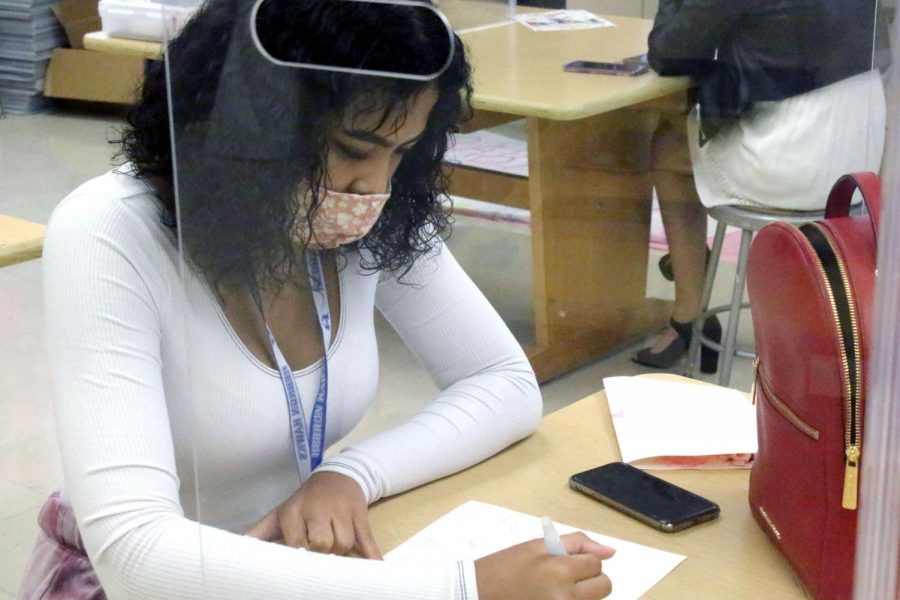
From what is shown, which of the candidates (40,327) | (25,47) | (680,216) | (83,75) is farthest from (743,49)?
(25,47)

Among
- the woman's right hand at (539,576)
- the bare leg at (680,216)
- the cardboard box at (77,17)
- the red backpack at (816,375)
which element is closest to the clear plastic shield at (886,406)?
the red backpack at (816,375)

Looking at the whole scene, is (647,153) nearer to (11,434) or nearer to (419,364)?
(419,364)

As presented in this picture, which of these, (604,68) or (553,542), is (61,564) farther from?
(604,68)

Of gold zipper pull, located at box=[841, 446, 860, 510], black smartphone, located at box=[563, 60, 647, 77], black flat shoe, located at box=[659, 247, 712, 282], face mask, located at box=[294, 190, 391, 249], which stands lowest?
black flat shoe, located at box=[659, 247, 712, 282]

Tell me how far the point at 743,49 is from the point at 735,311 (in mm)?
287

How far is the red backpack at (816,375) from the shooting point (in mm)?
773

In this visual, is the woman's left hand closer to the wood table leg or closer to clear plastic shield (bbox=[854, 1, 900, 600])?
the wood table leg

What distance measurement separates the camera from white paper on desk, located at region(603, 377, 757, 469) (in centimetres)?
110

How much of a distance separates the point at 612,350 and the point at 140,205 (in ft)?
1.94

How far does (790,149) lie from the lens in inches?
43.6

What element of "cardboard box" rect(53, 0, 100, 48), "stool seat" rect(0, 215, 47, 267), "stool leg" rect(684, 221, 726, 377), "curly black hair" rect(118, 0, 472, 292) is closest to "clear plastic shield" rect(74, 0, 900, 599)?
"curly black hair" rect(118, 0, 472, 292)

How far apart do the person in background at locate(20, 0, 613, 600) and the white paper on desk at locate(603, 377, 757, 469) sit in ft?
0.59

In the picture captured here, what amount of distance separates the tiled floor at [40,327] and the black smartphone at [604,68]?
0.19 meters

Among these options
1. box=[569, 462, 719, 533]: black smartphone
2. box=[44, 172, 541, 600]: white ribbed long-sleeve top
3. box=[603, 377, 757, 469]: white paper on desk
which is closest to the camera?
box=[44, 172, 541, 600]: white ribbed long-sleeve top
